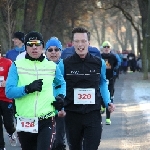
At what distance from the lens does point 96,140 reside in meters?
6.89

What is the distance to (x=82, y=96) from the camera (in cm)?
680

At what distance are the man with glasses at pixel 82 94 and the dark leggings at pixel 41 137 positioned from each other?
462 mm

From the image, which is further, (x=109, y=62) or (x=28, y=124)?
(x=109, y=62)

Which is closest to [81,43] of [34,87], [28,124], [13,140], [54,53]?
[34,87]

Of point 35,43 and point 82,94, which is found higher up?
point 35,43

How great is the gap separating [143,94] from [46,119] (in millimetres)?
17900

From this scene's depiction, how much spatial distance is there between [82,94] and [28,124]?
78cm

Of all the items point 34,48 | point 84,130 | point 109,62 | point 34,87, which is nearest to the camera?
point 34,87

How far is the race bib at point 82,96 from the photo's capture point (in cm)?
686

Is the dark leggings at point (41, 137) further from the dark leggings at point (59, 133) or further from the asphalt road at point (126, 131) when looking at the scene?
the asphalt road at point (126, 131)

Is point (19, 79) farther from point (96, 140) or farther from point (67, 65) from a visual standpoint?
point (96, 140)

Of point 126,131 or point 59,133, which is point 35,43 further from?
point 126,131

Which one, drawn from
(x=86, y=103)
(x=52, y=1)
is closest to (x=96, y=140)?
(x=86, y=103)

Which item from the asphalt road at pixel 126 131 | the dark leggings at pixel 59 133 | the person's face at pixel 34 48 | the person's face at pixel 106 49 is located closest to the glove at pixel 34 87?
the person's face at pixel 34 48
